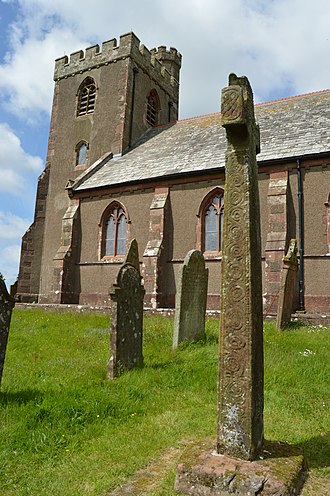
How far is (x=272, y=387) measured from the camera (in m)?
5.88

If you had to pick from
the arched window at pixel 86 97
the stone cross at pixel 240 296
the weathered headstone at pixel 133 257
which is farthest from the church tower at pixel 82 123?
the stone cross at pixel 240 296

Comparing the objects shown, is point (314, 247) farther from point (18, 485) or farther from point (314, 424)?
point (18, 485)

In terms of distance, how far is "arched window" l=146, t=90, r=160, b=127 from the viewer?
23734mm

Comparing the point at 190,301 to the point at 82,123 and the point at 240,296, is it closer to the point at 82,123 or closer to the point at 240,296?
the point at 240,296

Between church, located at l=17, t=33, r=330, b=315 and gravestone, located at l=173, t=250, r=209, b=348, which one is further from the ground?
church, located at l=17, t=33, r=330, b=315

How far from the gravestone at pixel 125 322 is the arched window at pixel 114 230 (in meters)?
10.3

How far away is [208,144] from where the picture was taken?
57.2ft

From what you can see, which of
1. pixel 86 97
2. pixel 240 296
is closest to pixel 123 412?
pixel 240 296

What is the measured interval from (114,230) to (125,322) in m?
11.4

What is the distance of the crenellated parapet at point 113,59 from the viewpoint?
21.9 meters

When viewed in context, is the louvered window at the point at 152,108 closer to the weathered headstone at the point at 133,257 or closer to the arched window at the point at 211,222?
the arched window at the point at 211,222

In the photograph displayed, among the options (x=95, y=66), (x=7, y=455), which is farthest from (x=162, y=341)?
(x=95, y=66)

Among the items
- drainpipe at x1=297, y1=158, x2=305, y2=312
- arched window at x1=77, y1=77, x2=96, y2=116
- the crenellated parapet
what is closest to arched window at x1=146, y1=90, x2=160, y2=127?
the crenellated parapet

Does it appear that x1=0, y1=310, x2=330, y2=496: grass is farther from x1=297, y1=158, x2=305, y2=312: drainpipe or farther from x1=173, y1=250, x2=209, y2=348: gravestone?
x1=297, y1=158, x2=305, y2=312: drainpipe
